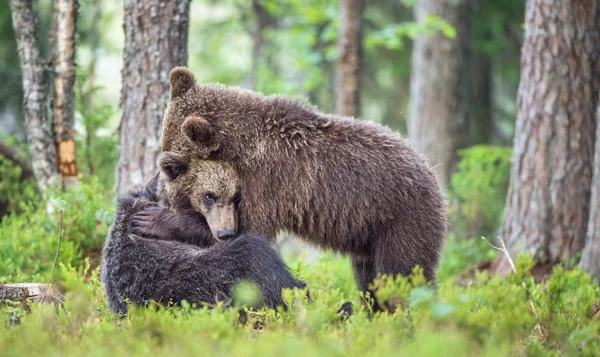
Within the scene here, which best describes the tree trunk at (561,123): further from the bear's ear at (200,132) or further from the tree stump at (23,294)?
the tree stump at (23,294)

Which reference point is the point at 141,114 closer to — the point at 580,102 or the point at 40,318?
the point at 40,318

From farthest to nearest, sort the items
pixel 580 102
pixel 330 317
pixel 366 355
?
pixel 580 102, pixel 330 317, pixel 366 355

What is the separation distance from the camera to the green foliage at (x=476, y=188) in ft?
38.9

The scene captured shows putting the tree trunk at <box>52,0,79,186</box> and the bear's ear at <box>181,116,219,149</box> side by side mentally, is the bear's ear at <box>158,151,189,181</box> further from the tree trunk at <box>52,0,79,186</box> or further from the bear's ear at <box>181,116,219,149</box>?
the tree trunk at <box>52,0,79,186</box>

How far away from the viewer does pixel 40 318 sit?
3930mm

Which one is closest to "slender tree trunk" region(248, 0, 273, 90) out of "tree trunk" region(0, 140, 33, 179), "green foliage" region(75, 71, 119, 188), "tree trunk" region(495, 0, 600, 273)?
"tree trunk" region(0, 140, 33, 179)

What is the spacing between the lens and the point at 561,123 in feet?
27.8

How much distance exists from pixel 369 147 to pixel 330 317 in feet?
6.07

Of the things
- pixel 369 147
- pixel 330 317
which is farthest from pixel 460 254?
pixel 330 317

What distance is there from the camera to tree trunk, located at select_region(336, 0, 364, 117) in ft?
38.1

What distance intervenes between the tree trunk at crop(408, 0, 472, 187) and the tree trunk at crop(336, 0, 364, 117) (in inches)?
80.9

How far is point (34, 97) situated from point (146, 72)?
161 centimetres

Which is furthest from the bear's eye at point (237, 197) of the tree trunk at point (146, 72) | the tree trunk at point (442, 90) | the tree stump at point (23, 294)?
the tree trunk at point (442, 90)

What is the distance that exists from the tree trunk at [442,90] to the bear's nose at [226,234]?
8402 millimetres
